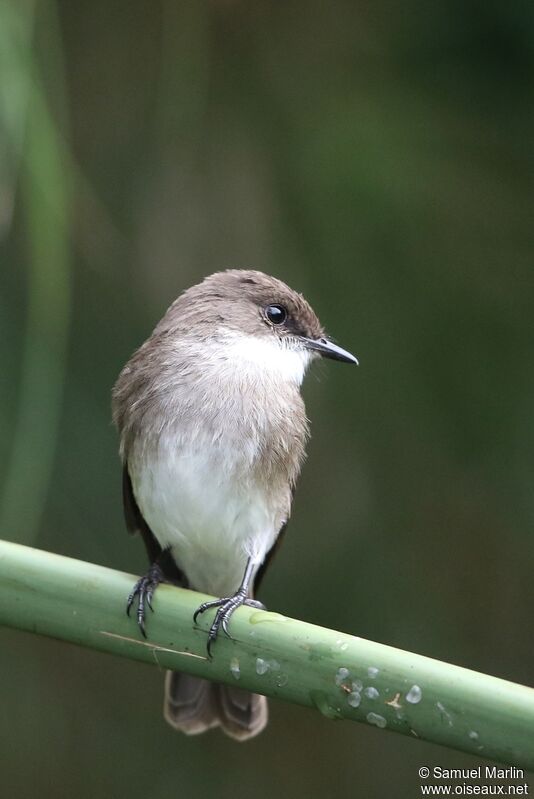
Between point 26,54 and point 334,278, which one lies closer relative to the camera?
point 26,54

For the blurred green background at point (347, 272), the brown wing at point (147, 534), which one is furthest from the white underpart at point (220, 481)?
the blurred green background at point (347, 272)

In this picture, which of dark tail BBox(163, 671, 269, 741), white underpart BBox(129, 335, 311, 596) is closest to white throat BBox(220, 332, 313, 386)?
white underpart BBox(129, 335, 311, 596)

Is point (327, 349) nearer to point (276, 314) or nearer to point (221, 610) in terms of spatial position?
point (276, 314)

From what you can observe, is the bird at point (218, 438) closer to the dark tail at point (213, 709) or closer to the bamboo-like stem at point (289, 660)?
the dark tail at point (213, 709)

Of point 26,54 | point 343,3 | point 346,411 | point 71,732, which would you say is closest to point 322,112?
point 343,3

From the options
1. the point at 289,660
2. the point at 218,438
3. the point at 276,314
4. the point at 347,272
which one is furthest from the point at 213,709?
the point at 289,660

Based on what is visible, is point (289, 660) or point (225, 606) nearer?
point (289, 660)

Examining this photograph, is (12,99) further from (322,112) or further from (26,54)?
(322,112)
